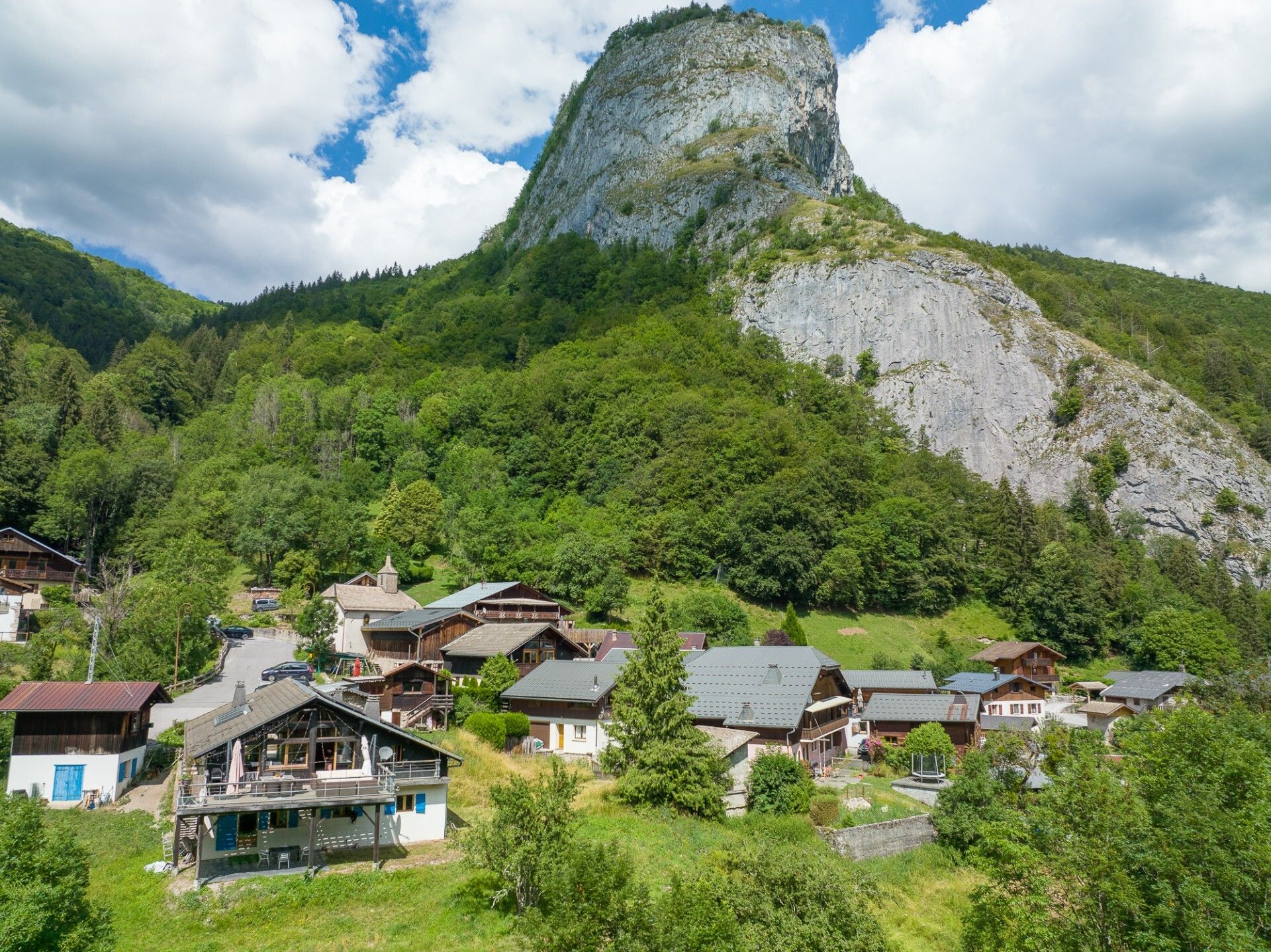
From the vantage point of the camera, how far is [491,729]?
117 feet

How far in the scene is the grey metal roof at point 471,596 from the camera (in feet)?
179

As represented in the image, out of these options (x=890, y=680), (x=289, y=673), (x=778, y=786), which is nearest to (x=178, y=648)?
(x=289, y=673)

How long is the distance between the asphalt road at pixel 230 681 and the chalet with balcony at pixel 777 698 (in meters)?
23.7

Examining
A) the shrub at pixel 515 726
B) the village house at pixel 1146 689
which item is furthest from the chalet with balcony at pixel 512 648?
the village house at pixel 1146 689

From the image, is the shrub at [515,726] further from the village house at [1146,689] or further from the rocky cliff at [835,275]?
the rocky cliff at [835,275]

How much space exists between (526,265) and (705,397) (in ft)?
214

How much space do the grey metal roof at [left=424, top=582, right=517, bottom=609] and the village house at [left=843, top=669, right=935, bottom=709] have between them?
962 inches

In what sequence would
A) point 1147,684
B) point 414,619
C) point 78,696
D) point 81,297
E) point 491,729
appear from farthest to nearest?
1. point 81,297
2. point 1147,684
3. point 414,619
4. point 491,729
5. point 78,696

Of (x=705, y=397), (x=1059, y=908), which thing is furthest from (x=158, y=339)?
(x=1059, y=908)

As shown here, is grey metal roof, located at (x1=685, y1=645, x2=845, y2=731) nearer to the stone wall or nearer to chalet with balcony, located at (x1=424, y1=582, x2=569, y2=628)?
the stone wall

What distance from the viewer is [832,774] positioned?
125 feet

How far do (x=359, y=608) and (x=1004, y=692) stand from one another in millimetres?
46566

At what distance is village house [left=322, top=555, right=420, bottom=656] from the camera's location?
56562mm

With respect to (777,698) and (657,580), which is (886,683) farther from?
(657,580)
